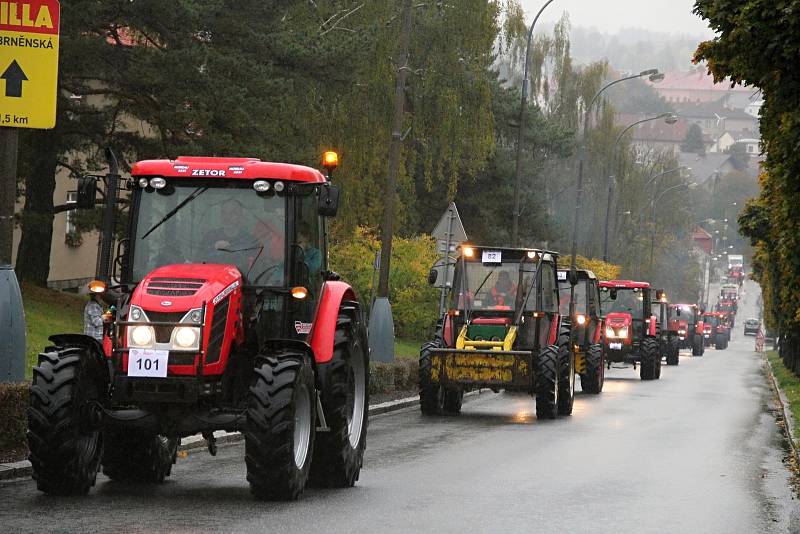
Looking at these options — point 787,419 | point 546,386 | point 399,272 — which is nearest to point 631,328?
point 399,272

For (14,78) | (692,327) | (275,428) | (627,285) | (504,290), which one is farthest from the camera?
(692,327)

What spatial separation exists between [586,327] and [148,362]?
24.3m

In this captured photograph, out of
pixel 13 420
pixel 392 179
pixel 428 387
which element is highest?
pixel 392 179

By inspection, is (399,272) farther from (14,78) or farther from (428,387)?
(14,78)

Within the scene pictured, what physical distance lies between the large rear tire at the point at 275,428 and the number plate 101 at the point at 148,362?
2.17ft

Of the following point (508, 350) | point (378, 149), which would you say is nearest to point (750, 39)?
point (508, 350)

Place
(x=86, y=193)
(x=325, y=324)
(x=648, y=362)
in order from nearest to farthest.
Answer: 1. (x=86, y=193)
2. (x=325, y=324)
3. (x=648, y=362)

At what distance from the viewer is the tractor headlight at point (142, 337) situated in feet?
37.6

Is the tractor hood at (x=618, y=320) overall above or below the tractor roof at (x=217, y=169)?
below

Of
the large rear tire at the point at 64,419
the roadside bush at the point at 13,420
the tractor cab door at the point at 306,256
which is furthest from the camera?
the roadside bush at the point at 13,420

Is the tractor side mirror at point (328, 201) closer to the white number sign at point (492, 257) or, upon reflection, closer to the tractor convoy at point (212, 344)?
the tractor convoy at point (212, 344)

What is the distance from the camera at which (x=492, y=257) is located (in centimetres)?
2519

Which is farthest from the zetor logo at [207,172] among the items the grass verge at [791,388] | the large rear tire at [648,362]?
the large rear tire at [648,362]

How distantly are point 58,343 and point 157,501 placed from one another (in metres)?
1.38
